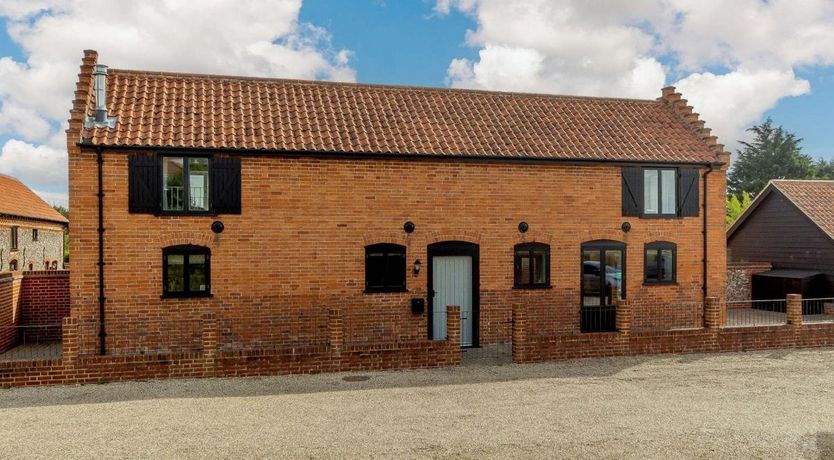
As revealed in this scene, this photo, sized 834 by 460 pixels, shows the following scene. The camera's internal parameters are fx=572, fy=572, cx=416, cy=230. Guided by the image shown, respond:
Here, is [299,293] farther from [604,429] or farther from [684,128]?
[684,128]

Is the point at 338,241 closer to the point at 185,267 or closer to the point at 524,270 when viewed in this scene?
the point at 185,267

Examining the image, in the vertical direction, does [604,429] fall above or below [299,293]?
below

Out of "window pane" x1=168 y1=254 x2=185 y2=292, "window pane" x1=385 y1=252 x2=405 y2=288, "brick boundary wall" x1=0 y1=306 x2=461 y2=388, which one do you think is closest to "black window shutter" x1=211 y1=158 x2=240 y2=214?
"window pane" x1=168 y1=254 x2=185 y2=292

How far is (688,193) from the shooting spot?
622 inches

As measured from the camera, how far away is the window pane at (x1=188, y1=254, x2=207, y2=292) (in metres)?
13.0

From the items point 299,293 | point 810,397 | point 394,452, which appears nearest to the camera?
point 394,452

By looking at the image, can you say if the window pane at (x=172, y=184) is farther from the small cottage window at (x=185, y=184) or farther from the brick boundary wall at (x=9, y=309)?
the brick boundary wall at (x=9, y=309)

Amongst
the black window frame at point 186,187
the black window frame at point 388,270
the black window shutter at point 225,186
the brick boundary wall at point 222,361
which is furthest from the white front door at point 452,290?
the black window frame at point 186,187

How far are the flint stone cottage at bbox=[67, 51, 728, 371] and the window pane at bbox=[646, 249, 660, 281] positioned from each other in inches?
1.7

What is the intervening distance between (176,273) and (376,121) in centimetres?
618

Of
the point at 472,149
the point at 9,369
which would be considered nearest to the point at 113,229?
the point at 9,369

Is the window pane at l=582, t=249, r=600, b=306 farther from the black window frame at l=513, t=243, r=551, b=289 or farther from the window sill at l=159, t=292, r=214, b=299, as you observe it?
the window sill at l=159, t=292, r=214, b=299

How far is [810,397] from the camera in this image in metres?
9.88

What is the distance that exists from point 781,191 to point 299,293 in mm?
19965
